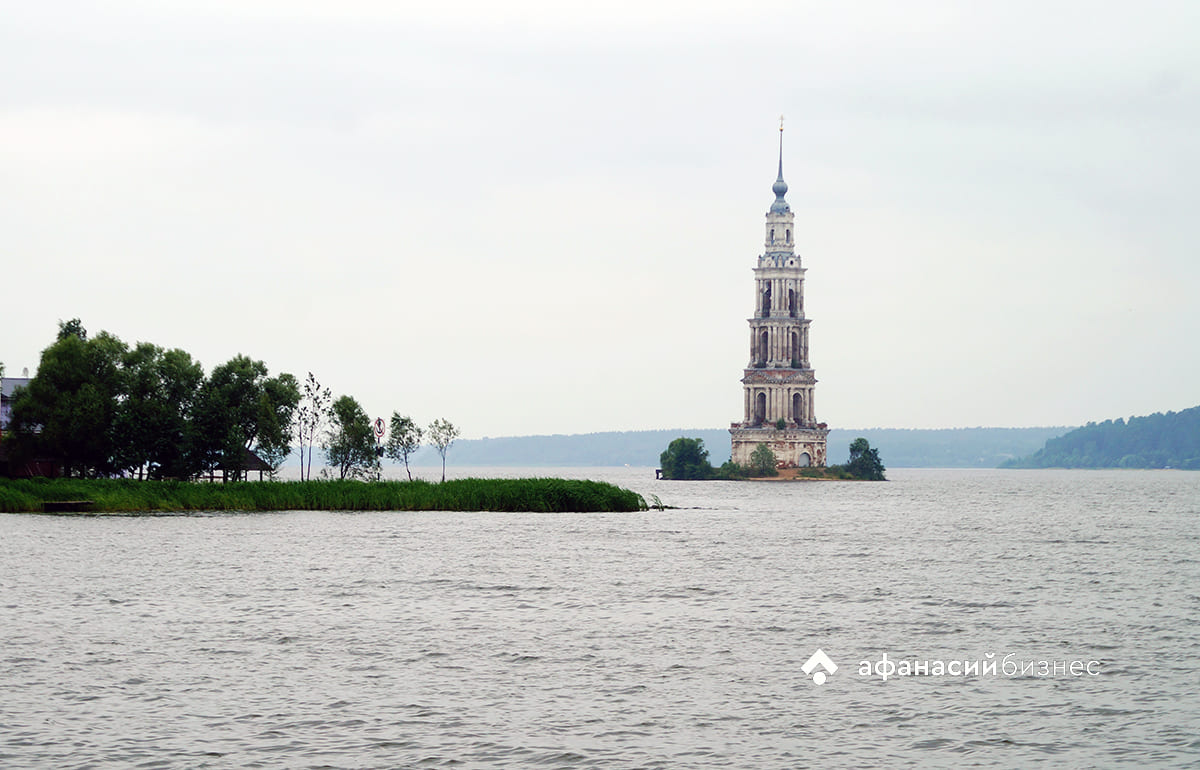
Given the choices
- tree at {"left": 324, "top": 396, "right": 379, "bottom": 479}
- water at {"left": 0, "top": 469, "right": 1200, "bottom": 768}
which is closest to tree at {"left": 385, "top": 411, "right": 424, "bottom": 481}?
tree at {"left": 324, "top": 396, "right": 379, "bottom": 479}

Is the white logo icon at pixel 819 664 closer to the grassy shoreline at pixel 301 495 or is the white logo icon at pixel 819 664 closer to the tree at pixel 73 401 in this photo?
the grassy shoreline at pixel 301 495

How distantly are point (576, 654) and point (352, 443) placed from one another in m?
86.5

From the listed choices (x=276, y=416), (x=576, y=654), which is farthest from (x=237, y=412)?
(x=576, y=654)

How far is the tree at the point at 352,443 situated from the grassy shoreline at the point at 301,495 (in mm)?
15643

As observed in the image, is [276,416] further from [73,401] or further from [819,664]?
[819,664]

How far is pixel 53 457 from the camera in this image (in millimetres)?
114500

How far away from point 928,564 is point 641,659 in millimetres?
32057

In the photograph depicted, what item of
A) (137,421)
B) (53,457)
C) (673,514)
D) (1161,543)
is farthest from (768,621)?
(53,457)

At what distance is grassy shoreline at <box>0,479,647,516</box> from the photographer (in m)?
93.7

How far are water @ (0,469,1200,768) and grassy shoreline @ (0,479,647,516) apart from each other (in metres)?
22.2

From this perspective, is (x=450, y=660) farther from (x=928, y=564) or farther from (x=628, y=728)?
(x=928, y=564)

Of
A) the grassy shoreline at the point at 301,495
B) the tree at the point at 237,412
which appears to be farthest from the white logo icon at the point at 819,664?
the tree at the point at 237,412

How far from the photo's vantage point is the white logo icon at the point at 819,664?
32322 millimetres

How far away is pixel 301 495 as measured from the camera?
9662 cm
